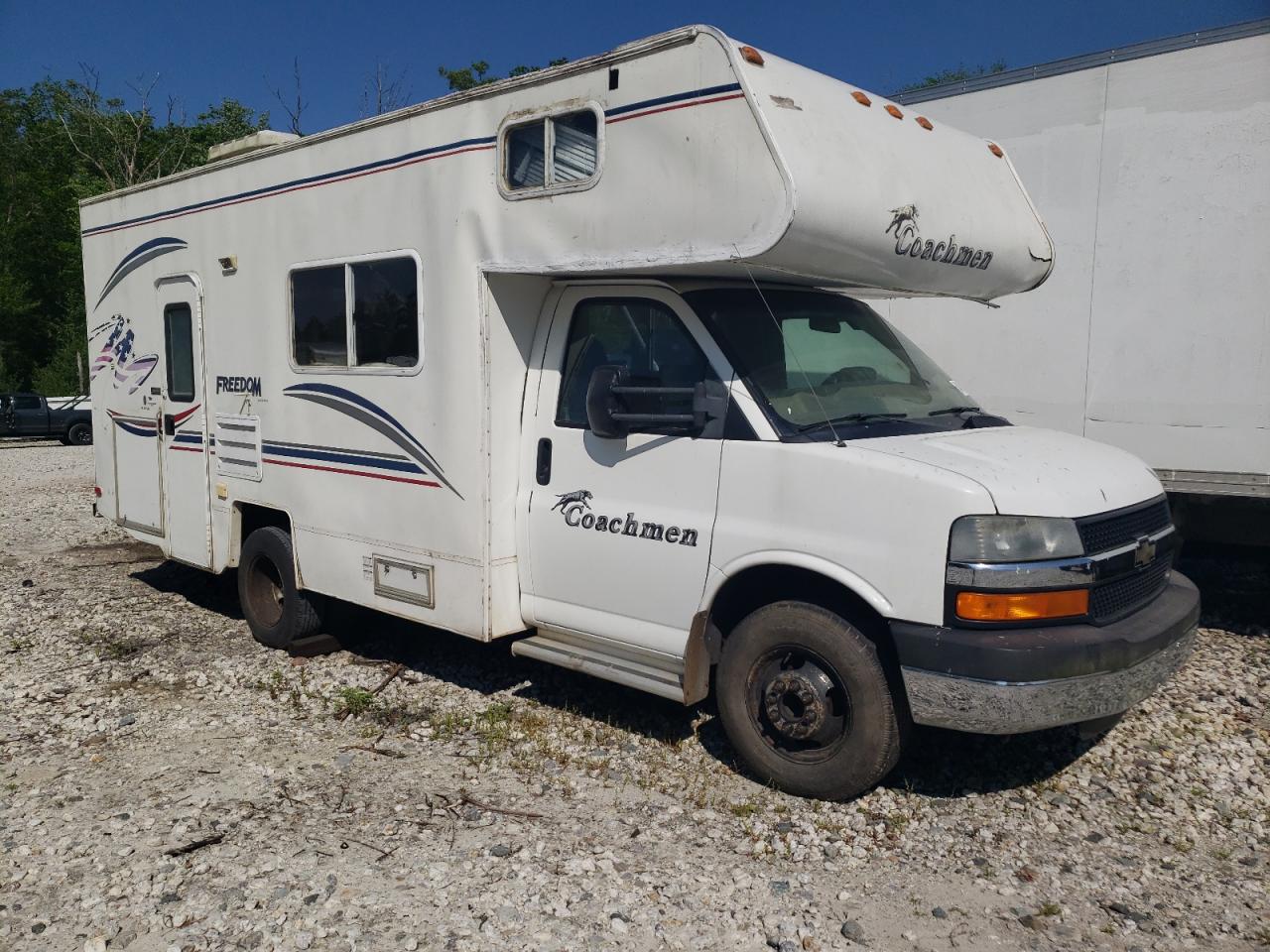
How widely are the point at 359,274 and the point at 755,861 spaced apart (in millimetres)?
3741

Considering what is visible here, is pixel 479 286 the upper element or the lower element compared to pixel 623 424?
upper

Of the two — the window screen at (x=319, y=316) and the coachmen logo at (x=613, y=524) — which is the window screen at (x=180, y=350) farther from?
the coachmen logo at (x=613, y=524)

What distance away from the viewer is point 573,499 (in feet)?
16.1

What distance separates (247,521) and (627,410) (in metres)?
3.46

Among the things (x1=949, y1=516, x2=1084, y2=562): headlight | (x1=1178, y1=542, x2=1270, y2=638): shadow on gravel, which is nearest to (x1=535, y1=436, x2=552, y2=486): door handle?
(x1=949, y1=516, x2=1084, y2=562): headlight

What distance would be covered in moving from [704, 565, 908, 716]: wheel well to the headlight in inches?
18.1

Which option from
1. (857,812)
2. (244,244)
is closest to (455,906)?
(857,812)

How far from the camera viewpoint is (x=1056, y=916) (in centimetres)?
350

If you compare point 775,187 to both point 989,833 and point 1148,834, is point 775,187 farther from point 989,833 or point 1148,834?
point 1148,834

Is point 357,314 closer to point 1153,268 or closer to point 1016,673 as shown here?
point 1016,673

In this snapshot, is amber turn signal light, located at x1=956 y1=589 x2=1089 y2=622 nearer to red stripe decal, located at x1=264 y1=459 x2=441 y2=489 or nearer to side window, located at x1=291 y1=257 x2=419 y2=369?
red stripe decal, located at x1=264 y1=459 x2=441 y2=489

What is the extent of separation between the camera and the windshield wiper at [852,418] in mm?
4352

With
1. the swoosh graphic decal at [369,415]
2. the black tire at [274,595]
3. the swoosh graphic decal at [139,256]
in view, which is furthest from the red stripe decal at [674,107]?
the swoosh graphic decal at [139,256]

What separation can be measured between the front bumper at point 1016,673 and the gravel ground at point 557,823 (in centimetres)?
57
